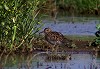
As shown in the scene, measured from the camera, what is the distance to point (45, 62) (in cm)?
931

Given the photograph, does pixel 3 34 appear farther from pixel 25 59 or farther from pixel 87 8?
pixel 87 8

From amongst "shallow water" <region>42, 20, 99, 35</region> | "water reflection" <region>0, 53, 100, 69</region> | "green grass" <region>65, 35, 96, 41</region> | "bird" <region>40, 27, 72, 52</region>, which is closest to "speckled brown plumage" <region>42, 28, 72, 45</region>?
"bird" <region>40, 27, 72, 52</region>

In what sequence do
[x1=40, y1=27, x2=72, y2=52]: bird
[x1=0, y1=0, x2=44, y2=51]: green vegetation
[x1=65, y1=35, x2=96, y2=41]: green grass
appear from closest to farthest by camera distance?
[x1=0, y1=0, x2=44, y2=51]: green vegetation, [x1=40, y1=27, x2=72, y2=52]: bird, [x1=65, y1=35, x2=96, y2=41]: green grass

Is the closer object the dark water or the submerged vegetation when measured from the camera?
the dark water

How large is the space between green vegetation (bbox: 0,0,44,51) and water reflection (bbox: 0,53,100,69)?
0.88 feet

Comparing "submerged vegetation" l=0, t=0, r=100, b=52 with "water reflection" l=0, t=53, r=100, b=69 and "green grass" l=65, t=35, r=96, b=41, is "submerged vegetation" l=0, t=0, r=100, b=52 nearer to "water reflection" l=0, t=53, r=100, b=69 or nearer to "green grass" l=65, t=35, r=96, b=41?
"water reflection" l=0, t=53, r=100, b=69

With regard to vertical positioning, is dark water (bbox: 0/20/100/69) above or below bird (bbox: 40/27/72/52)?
below

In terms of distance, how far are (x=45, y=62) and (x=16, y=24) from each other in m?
0.98

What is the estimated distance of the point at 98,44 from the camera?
10.7m

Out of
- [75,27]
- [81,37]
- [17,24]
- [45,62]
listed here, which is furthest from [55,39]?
[75,27]

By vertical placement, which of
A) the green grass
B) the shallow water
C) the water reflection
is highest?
the shallow water

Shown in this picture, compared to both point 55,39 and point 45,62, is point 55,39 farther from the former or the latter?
point 45,62

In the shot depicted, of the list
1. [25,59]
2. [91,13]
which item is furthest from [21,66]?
[91,13]

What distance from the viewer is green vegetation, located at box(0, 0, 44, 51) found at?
9.61 meters
